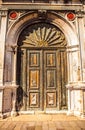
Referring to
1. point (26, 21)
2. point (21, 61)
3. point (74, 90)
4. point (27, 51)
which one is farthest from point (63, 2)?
point (74, 90)

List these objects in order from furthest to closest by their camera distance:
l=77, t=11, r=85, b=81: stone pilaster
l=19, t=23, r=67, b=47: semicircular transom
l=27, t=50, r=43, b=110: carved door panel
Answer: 1. l=19, t=23, r=67, b=47: semicircular transom
2. l=27, t=50, r=43, b=110: carved door panel
3. l=77, t=11, r=85, b=81: stone pilaster

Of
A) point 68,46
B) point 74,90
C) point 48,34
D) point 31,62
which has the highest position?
point 48,34

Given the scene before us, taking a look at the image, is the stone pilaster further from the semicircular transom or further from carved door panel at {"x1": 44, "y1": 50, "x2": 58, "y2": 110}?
carved door panel at {"x1": 44, "y1": 50, "x2": 58, "y2": 110}

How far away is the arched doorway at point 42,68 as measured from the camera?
20.5 feet

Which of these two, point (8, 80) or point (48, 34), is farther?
point (48, 34)

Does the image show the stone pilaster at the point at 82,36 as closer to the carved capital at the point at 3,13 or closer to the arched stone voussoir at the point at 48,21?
the arched stone voussoir at the point at 48,21

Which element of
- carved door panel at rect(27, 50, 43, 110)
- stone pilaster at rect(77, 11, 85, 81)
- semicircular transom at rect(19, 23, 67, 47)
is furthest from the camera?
semicircular transom at rect(19, 23, 67, 47)

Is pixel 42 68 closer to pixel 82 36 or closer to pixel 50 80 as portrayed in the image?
pixel 50 80

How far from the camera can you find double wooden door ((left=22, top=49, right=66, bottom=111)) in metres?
6.26

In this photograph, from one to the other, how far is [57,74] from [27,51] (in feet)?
4.20

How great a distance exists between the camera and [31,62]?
6438 mm

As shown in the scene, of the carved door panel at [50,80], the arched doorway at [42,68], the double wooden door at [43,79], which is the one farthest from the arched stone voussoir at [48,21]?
the carved door panel at [50,80]

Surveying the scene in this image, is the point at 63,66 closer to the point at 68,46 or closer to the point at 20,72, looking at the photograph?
the point at 68,46

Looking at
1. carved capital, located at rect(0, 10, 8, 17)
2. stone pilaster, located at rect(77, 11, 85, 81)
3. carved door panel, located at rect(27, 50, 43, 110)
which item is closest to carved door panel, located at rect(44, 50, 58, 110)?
carved door panel, located at rect(27, 50, 43, 110)
